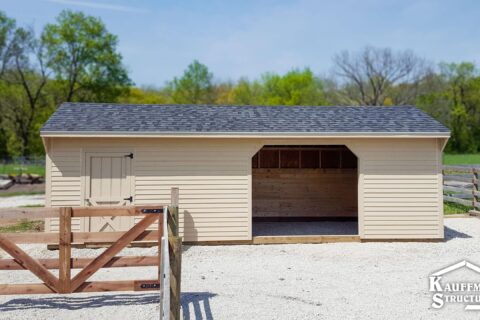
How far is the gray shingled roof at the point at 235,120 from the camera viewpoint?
8688mm

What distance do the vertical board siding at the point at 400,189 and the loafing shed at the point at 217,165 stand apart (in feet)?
0.08

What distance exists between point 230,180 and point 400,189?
4.03 metres

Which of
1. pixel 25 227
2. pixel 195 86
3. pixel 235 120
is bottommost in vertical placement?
pixel 25 227

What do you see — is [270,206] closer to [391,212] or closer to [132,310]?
[391,212]

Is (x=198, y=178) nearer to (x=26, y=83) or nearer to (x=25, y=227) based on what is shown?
(x=25, y=227)

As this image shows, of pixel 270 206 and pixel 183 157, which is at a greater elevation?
pixel 183 157

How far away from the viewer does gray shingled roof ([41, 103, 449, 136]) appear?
8688mm

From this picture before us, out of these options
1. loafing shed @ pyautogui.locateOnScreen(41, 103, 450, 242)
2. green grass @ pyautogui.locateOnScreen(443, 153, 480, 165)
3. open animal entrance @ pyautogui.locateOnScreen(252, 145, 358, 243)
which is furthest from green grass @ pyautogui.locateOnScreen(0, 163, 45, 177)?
green grass @ pyautogui.locateOnScreen(443, 153, 480, 165)

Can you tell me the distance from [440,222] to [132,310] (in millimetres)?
7362

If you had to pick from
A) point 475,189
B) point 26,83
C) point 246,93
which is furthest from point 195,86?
point 475,189

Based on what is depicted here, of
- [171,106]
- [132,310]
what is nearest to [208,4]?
[171,106]

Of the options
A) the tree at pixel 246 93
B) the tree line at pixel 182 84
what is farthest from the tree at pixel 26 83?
the tree at pixel 246 93

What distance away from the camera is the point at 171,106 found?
10.6 meters

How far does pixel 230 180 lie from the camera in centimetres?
884
